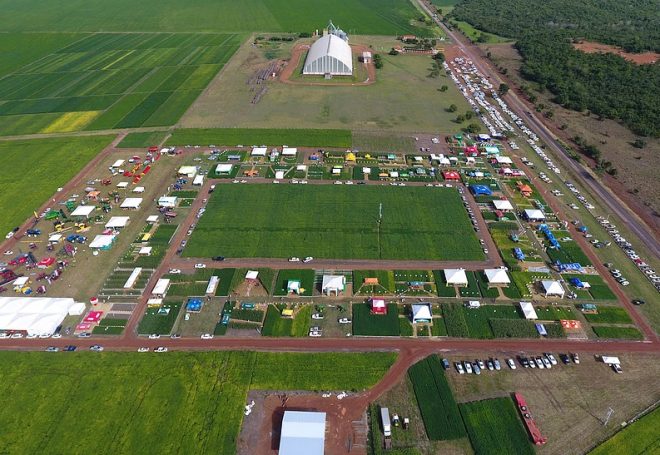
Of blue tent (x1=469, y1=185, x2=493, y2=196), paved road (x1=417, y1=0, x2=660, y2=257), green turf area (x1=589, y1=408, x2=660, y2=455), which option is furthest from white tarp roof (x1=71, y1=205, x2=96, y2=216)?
paved road (x1=417, y1=0, x2=660, y2=257)

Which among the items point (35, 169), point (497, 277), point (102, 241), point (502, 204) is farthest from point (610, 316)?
point (35, 169)

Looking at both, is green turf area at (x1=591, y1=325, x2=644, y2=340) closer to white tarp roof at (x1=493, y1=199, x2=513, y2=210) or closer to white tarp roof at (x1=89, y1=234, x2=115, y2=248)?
white tarp roof at (x1=493, y1=199, x2=513, y2=210)

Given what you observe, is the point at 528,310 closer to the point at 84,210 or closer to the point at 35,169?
the point at 84,210

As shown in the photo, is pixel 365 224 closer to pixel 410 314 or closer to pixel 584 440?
pixel 410 314

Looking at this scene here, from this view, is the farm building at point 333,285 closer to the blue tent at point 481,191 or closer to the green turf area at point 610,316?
the green turf area at point 610,316

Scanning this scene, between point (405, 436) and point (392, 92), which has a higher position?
point (392, 92)

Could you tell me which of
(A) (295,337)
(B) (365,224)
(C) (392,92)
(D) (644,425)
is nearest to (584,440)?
(D) (644,425)

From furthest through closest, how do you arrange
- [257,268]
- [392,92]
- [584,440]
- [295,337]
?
[392,92] → [257,268] → [295,337] → [584,440]
